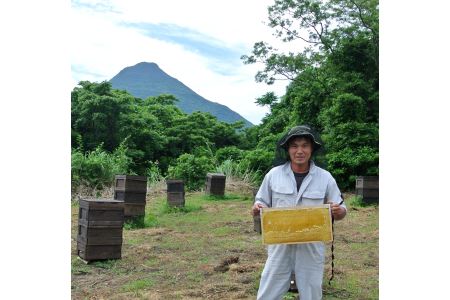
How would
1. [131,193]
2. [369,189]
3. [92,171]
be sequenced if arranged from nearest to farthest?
[131,193] < [369,189] < [92,171]

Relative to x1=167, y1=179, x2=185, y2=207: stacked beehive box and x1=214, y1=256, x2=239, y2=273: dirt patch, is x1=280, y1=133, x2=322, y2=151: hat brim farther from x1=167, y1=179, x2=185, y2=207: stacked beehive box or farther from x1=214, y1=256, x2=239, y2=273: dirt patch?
x1=167, y1=179, x2=185, y2=207: stacked beehive box

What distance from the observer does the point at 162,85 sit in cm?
3388

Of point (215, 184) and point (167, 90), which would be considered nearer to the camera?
point (215, 184)

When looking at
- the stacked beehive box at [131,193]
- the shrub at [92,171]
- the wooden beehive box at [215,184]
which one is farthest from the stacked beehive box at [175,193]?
the shrub at [92,171]

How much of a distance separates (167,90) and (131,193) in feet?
82.1

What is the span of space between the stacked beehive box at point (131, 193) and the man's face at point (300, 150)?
4874mm

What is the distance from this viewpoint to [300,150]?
276 cm

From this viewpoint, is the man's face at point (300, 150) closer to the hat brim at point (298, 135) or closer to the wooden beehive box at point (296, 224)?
the hat brim at point (298, 135)

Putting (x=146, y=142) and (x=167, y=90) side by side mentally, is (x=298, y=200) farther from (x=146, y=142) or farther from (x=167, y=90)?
(x=167, y=90)

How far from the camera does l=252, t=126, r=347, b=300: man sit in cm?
268

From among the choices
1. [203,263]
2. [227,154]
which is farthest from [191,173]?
[203,263]

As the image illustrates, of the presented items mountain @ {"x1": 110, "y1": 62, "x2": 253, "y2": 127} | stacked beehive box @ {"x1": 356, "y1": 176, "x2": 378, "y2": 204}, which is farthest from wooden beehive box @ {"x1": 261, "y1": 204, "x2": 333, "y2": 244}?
mountain @ {"x1": 110, "y1": 62, "x2": 253, "y2": 127}

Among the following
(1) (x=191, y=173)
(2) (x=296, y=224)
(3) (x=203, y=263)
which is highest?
(1) (x=191, y=173)

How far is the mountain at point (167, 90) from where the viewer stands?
25641mm
